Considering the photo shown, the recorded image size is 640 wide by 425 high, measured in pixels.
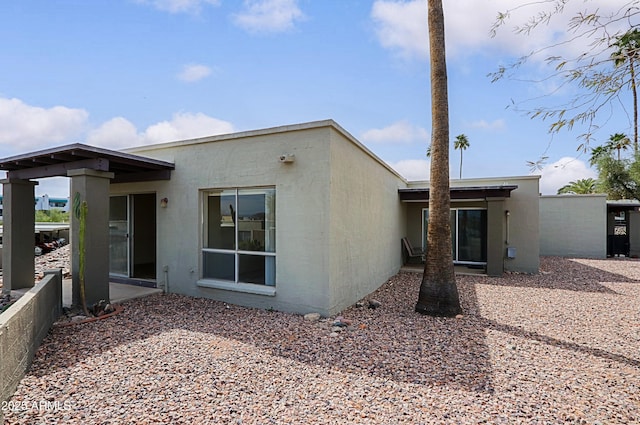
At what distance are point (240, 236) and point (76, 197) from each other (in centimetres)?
306

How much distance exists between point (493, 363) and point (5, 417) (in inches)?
202

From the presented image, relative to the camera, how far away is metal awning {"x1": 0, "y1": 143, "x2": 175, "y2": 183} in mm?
6066

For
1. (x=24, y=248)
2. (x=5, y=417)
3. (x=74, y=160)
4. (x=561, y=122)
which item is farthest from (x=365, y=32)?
(x=24, y=248)

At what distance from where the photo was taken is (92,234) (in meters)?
6.26

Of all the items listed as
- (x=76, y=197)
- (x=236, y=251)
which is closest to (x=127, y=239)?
(x=76, y=197)

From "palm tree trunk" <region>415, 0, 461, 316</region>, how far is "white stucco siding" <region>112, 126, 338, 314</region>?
215cm

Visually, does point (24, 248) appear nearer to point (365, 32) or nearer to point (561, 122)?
point (365, 32)

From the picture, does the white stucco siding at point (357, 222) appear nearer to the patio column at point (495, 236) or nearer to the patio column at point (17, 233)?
the patio column at point (495, 236)


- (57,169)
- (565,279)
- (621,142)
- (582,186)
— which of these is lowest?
(565,279)

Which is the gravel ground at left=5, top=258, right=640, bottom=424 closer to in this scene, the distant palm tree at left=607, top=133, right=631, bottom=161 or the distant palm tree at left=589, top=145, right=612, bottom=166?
the distant palm tree at left=589, top=145, right=612, bottom=166

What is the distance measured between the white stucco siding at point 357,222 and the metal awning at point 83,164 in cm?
400

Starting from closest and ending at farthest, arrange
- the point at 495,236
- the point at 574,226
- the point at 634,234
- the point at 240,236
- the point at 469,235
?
1. the point at 240,236
2. the point at 495,236
3. the point at 469,235
4. the point at 574,226
5. the point at 634,234

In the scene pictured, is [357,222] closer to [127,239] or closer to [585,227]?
[127,239]

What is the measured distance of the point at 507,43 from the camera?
4.46 meters
